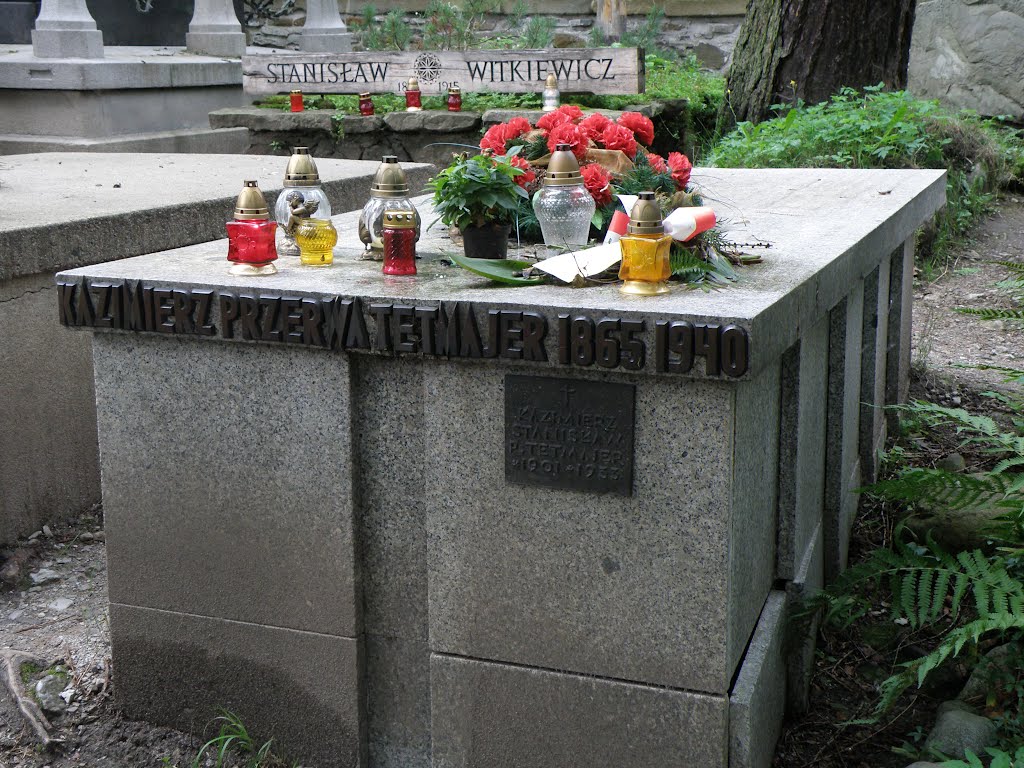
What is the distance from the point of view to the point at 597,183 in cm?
292

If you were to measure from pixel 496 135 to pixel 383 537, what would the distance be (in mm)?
1229

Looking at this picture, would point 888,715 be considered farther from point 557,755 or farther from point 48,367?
point 48,367

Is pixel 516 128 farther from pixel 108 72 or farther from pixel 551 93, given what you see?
pixel 108 72

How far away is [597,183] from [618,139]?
0.83 ft

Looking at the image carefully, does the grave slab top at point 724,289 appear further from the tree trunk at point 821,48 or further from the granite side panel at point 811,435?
the tree trunk at point 821,48

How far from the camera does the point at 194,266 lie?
268 centimetres

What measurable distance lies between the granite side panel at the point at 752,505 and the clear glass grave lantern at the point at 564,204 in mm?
561

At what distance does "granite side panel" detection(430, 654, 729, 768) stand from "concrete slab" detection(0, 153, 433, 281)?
1.95 metres

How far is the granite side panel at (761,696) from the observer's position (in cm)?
227

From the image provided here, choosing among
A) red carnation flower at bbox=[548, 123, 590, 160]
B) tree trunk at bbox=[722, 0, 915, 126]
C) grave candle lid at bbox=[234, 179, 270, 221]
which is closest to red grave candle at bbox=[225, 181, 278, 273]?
grave candle lid at bbox=[234, 179, 270, 221]

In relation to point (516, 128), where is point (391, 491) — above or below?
below

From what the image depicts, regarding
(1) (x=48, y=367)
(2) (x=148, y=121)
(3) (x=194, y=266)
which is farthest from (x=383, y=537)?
(2) (x=148, y=121)

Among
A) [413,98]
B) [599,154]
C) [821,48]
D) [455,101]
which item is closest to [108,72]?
[413,98]

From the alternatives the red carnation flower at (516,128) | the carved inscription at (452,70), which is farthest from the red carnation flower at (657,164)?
the carved inscription at (452,70)
